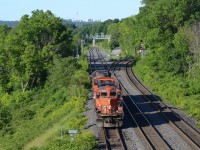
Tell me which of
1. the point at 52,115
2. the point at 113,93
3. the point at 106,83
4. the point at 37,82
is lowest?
the point at 37,82

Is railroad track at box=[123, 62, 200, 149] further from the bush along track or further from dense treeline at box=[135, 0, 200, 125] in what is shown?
the bush along track

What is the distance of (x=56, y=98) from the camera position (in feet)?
140

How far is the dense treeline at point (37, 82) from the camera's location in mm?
34619

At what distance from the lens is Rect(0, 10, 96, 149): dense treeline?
34.6 m

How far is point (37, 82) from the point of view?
57.2m

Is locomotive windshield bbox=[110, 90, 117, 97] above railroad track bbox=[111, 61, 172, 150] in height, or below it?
above

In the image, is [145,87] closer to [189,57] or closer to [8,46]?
[189,57]

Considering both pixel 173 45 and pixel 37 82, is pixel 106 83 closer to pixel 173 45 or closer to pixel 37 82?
pixel 173 45

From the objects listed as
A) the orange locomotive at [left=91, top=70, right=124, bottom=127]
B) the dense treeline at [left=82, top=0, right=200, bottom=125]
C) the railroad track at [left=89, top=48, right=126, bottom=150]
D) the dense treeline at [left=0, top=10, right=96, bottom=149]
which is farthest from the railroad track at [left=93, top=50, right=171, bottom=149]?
the dense treeline at [left=82, top=0, right=200, bottom=125]

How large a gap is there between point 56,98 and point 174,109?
13409mm

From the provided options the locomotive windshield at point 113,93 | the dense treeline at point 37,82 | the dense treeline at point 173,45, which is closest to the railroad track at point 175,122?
the dense treeline at point 173,45

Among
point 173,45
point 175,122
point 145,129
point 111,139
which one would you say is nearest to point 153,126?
point 145,129

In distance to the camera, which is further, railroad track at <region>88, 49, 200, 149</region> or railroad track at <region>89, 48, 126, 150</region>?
railroad track at <region>88, 49, 200, 149</region>

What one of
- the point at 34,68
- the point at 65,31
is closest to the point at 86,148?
the point at 34,68
